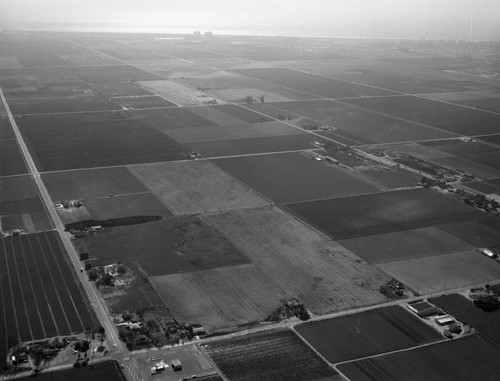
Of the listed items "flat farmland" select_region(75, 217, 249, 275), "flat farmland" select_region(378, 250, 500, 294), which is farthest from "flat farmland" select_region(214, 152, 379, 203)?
"flat farmland" select_region(378, 250, 500, 294)

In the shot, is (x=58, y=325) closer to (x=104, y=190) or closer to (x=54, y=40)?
(x=104, y=190)

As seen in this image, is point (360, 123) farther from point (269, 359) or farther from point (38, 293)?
point (269, 359)

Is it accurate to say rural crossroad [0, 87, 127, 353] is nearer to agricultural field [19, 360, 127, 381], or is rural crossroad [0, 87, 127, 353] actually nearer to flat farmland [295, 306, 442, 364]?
agricultural field [19, 360, 127, 381]

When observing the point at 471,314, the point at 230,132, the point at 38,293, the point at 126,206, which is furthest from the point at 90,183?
the point at 471,314

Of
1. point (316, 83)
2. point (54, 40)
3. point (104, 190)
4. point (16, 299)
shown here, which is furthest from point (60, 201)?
point (54, 40)

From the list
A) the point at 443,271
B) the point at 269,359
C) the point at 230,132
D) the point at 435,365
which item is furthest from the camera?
the point at 230,132
